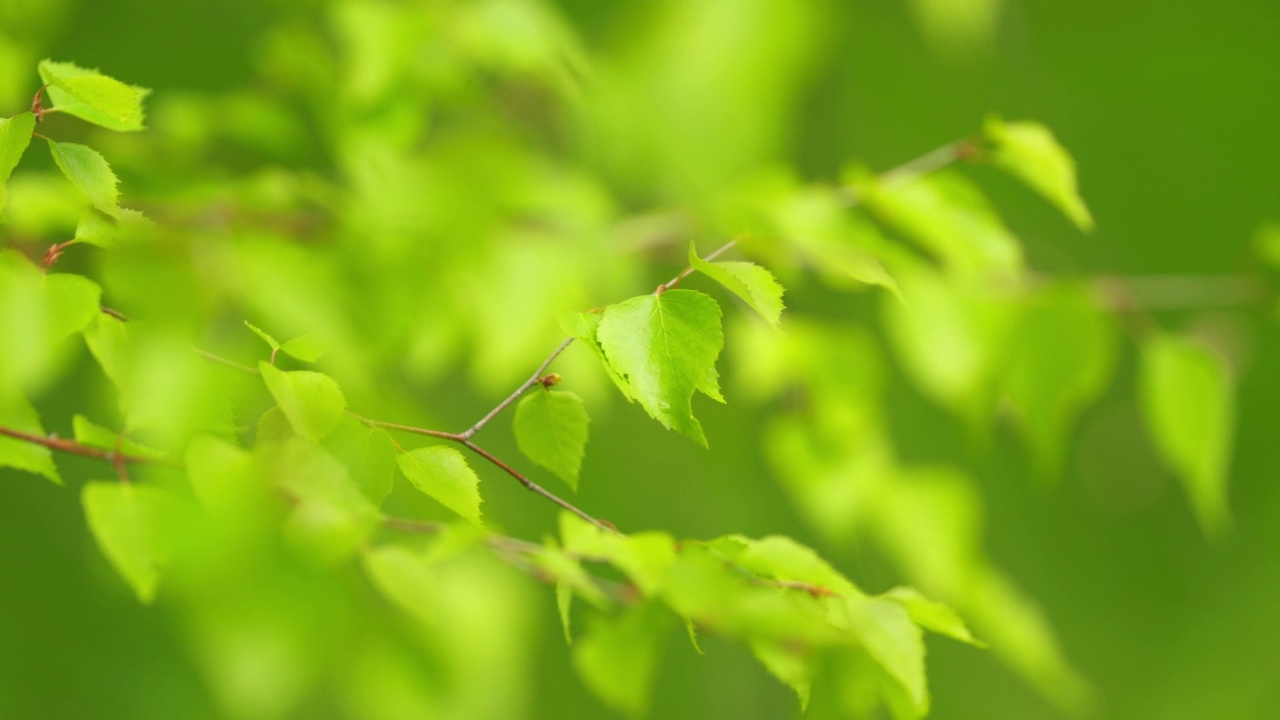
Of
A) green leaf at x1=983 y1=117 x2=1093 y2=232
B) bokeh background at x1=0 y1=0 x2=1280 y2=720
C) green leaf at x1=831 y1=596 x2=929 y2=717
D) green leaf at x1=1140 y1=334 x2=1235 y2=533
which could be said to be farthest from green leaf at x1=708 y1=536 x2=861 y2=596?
bokeh background at x1=0 y1=0 x2=1280 y2=720

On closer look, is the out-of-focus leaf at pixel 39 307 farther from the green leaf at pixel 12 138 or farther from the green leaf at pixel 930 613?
the green leaf at pixel 930 613

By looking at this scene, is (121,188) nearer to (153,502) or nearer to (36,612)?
(153,502)

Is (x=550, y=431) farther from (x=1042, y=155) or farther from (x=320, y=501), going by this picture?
(x=1042, y=155)

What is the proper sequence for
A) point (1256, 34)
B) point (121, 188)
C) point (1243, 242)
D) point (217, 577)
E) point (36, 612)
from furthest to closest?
point (1243, 242), point (1256, 34), point (36, 612), point (121, 188), point (217, 577)

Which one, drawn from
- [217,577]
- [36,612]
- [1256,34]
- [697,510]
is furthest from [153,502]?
[1256,34]

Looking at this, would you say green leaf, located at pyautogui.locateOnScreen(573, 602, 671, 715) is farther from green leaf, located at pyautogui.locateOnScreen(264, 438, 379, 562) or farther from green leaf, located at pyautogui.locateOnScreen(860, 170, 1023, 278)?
green leaf, located at pyautogui.locateOnScreen(860, 170, 1023, 278)
